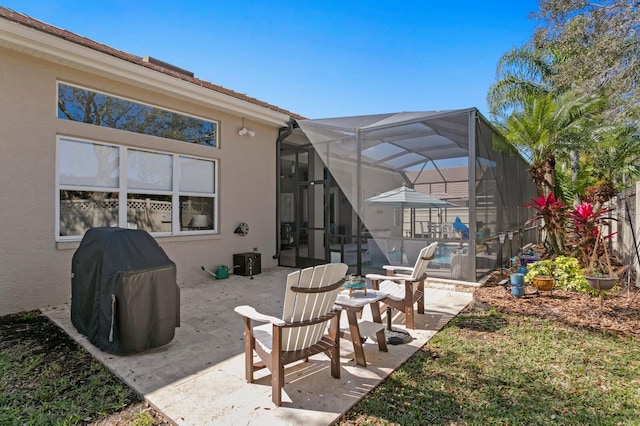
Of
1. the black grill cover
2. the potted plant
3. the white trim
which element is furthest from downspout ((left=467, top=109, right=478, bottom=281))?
the black grill cover

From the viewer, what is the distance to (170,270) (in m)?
3.82

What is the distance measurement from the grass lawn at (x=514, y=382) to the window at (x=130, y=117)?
238 inches

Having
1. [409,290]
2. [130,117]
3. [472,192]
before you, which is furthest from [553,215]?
[130,117]

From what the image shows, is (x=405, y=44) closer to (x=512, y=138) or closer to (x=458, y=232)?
(x=512, y=138)

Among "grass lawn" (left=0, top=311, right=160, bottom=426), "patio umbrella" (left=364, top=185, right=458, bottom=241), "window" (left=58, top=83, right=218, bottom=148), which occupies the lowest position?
"grass lawn" (left=0, top=311, right=160, bottom=426)

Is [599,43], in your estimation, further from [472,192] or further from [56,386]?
[56,386]

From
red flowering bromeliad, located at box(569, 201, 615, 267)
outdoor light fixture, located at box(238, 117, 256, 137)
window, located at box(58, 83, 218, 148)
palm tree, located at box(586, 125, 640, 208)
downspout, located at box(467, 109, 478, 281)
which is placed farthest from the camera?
palm tree, located at box(586, 125, 640, 208)

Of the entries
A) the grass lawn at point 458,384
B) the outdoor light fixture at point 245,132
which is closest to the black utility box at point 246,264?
the outdoor light fixture at point 245,132

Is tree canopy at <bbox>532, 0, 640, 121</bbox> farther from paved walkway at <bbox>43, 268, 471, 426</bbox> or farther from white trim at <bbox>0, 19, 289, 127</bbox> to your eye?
white trim at <bbox>0, 19, 289, 127</bbox>

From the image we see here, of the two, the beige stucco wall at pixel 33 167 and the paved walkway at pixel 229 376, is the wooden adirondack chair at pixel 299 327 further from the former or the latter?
the beige stucco wall at pixel 33 167

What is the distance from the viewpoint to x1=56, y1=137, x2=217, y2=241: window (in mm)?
5566

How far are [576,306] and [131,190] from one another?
7628 mm

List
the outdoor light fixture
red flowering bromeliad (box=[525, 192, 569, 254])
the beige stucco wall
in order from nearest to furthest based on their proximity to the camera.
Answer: the beige stucco wall < red flowering bromeliad (box=[525, 192, 569, 254]) < the outdoor light fixture

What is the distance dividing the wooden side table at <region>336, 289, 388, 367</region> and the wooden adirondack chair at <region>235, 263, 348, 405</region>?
10.5 inches
